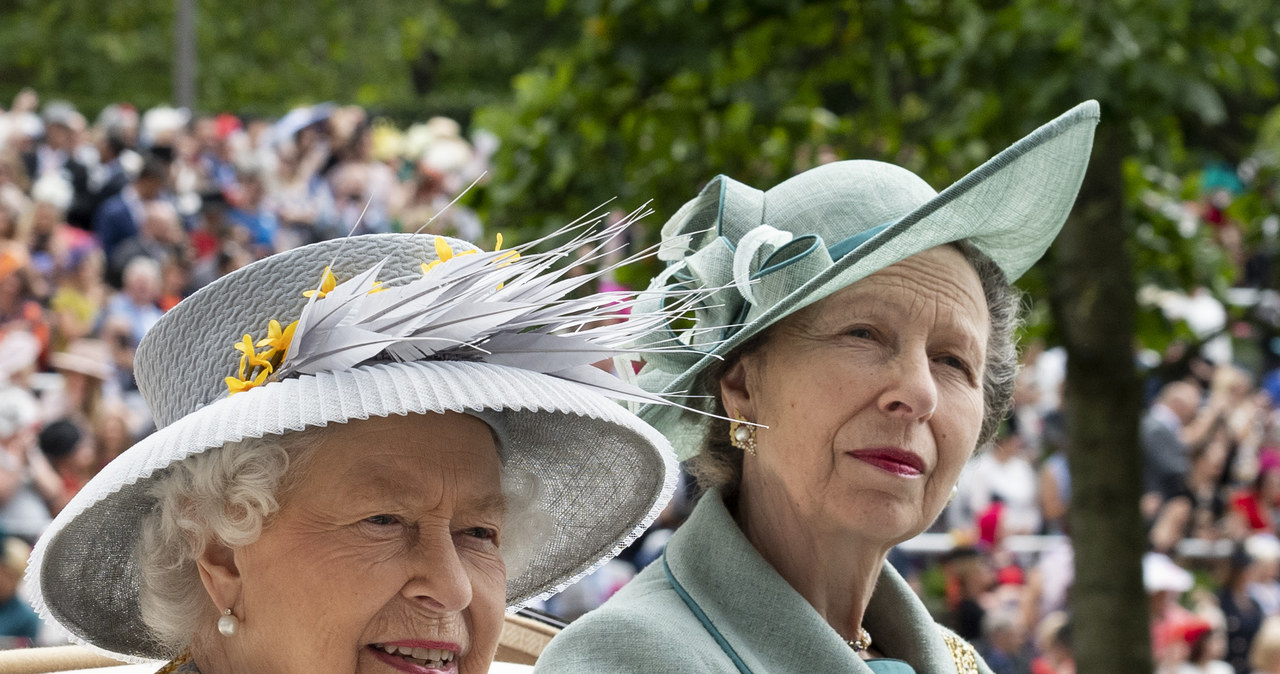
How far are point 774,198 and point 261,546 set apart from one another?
36.2 inches

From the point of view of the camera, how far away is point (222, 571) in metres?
1.96

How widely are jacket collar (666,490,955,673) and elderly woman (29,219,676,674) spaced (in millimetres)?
204

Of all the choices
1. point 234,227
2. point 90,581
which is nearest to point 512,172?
point 90,581

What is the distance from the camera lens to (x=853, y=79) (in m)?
4.76

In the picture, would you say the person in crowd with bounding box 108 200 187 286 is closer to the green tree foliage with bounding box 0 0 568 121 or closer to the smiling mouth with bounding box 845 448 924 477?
the smiling mouth with bounding box 845 448 924 477

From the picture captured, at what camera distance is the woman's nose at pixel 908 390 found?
2137 millimetres

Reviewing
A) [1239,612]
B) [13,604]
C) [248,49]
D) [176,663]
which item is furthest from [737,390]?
[248,49]

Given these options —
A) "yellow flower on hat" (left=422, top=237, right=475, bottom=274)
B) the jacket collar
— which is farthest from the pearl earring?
the jacket collar

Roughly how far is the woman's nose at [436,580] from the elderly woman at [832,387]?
16 cm

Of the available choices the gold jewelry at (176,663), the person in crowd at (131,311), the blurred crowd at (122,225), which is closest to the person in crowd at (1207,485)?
the blurred crowd at (122,225)

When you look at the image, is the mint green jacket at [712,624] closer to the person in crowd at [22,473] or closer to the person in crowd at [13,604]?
the person in crowd at [13,604]

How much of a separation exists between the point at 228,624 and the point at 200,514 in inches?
5.6

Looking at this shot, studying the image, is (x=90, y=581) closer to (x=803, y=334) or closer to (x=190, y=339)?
(x=190, y=339)

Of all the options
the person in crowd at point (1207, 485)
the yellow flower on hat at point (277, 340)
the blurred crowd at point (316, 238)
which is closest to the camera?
the yellow flower on hat at point (277, 340)
